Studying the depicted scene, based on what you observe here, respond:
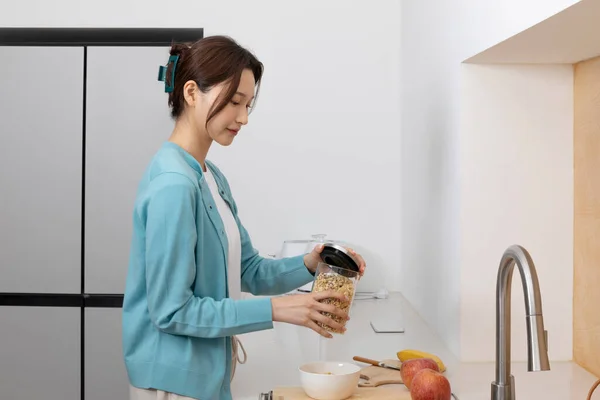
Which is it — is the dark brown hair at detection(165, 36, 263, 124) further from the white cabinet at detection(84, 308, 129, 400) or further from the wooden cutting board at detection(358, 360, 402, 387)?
the white cabinet at detection(84, 308, 129, 400)

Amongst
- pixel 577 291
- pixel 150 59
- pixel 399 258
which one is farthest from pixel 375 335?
pixel 150 59

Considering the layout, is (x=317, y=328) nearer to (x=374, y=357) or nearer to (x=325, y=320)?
(x=325, y=320)

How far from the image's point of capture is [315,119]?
2.67 m

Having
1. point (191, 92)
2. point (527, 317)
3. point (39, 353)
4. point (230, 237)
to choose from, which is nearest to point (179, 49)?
point (191, 92)

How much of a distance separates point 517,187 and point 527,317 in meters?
0.76

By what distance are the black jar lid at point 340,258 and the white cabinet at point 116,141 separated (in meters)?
1.54

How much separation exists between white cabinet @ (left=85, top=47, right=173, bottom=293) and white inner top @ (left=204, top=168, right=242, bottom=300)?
1.39 metres

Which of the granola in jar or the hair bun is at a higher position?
the hair bun

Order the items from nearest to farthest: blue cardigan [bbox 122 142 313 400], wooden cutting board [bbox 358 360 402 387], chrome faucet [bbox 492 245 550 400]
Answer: chrome faucet [bbox 492 245 550 400], blue cardigan [bbox 122 142 313 400], wooden cutting board [bbox 358 360 402 387]

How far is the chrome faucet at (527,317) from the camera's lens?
87 centimetres

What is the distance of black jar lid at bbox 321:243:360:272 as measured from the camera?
126cm

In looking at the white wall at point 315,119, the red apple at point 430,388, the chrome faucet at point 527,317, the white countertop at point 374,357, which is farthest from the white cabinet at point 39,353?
the chrome faucet at point 527,317

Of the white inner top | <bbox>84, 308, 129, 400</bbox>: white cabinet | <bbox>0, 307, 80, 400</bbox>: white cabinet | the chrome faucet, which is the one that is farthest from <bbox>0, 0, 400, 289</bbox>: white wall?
the chrome faucet

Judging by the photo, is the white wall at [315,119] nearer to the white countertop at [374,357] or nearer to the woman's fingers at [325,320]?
the white countertop at [374,357]
